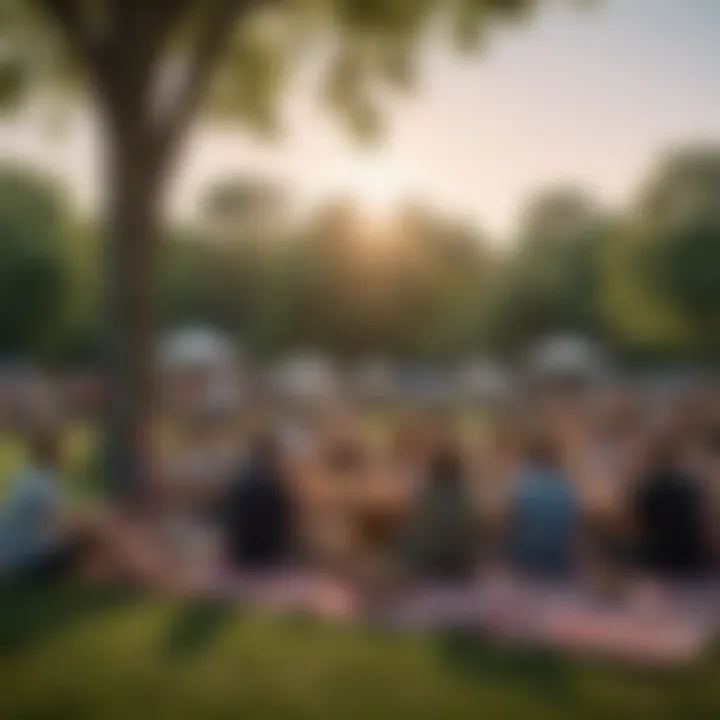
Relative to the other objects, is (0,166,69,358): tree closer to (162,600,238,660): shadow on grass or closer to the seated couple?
the seated couple

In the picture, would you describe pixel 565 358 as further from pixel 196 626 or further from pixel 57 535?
pixel 57 535

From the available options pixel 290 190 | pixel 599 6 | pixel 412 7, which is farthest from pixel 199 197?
pixel 599 6

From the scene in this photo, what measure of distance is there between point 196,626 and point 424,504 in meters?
0.63

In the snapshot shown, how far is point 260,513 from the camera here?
9.37ft

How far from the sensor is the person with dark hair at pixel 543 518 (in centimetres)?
277

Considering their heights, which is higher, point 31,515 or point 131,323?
point 131,323

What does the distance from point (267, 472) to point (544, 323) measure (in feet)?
2.59

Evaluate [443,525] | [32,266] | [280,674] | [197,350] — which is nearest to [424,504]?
[443,525]

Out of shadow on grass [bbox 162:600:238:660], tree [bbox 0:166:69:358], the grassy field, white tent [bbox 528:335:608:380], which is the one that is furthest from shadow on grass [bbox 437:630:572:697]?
tree [bbox 0:166:69:358]

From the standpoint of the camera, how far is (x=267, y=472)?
2.92 m

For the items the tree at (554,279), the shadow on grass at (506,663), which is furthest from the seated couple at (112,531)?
the tree at (554,279)

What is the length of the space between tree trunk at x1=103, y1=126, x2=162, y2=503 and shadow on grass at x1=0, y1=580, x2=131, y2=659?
26 centimetres

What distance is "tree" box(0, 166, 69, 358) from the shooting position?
117 inches

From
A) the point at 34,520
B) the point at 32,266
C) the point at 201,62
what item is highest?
the point at 201,62
